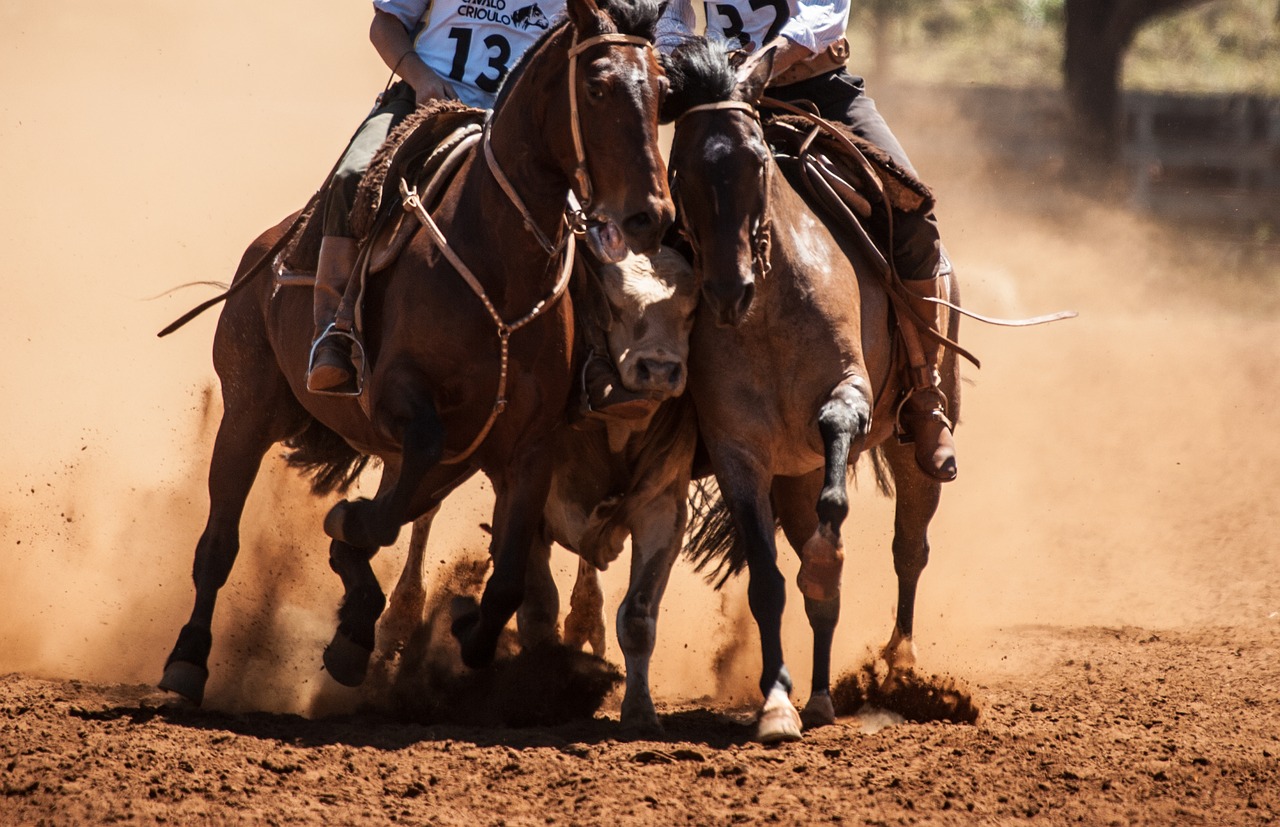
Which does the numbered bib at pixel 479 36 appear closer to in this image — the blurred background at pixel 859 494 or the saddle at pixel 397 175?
the saddle at pixel 397 175

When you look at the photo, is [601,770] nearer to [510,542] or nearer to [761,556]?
[510,542]

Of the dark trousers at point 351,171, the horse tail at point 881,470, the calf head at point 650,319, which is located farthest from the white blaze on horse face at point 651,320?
the horse tail at point 881,470

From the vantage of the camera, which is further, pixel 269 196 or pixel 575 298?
pixel 269 196

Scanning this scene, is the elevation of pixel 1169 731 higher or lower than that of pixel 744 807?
higher

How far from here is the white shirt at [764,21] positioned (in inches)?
241

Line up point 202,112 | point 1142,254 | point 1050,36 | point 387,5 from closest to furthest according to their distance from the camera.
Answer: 1. point 387,5
2. point 202,112
3. point 1142,254
4. point 1050,36

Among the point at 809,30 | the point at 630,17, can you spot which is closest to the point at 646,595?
the point at 630,17

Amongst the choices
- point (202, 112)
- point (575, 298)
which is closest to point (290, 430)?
point (575, 298)

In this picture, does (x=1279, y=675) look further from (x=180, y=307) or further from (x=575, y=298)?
(x=180, y=307)

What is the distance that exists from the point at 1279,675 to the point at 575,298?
400cm

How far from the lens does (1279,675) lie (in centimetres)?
745

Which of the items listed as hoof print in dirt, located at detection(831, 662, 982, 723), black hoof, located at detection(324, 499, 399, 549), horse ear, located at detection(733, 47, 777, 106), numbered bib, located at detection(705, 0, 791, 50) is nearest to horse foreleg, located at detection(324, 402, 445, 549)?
black hoof, located at detection(324, 499, 399, 549)

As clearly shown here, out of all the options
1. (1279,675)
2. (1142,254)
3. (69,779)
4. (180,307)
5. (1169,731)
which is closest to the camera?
(69,779)

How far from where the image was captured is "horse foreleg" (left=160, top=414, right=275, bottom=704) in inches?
240
